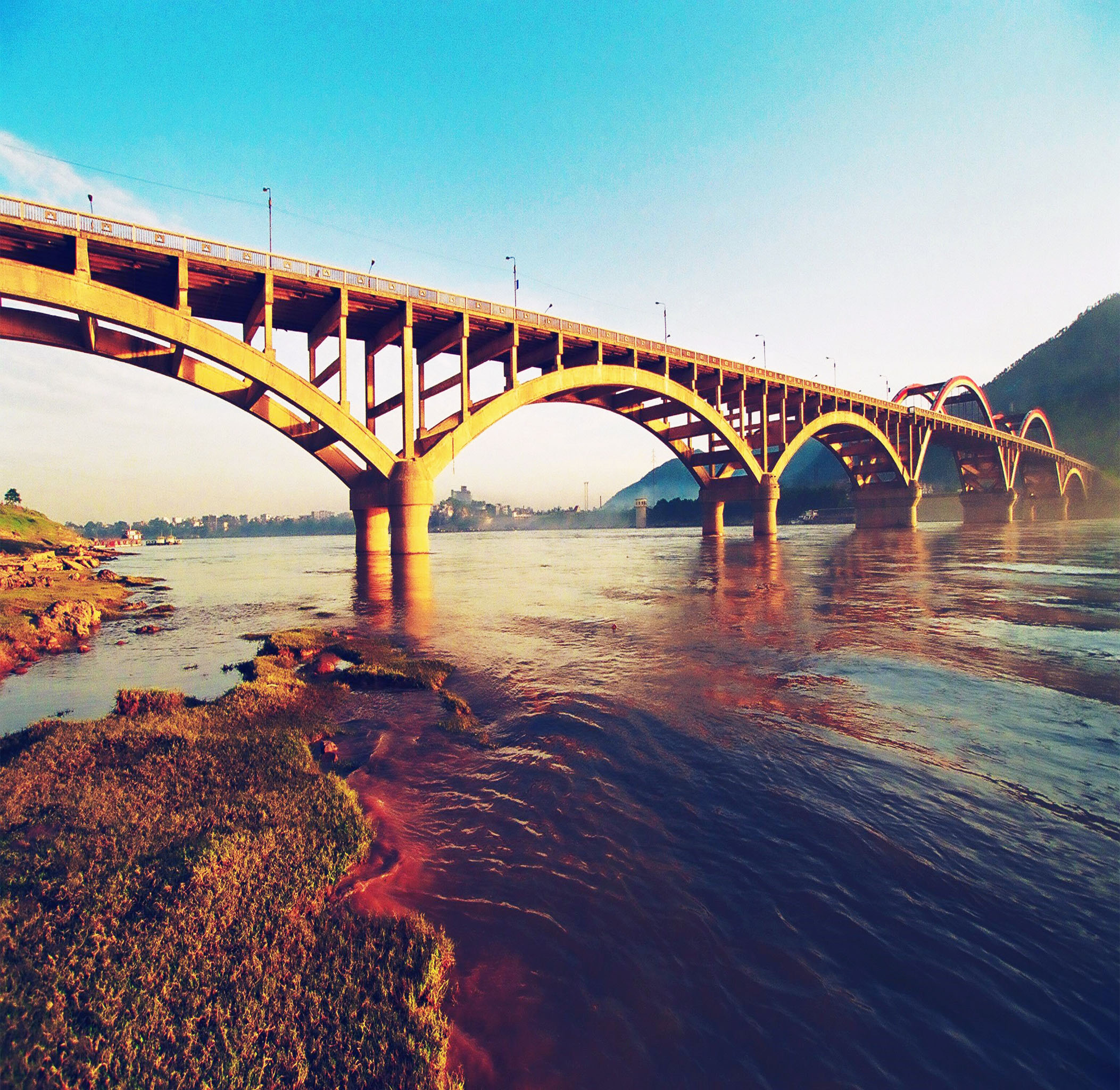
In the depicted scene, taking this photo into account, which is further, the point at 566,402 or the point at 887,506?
the point at 887,506

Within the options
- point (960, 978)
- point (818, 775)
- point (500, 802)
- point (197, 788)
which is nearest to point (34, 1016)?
point (197, 788)

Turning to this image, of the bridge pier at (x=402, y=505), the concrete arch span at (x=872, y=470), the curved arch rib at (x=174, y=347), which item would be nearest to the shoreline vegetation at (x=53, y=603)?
the curved arch rib at (x=174, y=347)

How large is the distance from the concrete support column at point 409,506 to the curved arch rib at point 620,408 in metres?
1.09

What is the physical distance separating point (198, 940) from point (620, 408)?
45708mm

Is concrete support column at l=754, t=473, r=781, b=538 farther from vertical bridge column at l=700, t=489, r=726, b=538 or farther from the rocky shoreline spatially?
the rocky shoreline

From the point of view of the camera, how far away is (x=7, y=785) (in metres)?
4.76

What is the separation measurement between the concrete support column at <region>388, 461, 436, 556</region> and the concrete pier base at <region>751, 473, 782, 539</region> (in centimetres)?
3311

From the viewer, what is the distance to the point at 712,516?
55344 mm

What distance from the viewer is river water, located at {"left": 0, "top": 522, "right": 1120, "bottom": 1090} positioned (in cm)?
258

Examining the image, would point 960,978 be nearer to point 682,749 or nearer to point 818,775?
point 818,775

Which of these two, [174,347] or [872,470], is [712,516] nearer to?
[872,470]

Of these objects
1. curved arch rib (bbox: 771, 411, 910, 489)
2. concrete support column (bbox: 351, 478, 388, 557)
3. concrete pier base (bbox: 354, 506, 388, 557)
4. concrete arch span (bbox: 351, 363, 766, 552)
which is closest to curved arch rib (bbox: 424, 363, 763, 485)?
concrete arch span (bbox: 351, 363, 766, 552)

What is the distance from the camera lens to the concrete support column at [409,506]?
29141 mm

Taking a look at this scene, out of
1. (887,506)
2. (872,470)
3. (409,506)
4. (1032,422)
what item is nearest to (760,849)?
(409,506)
